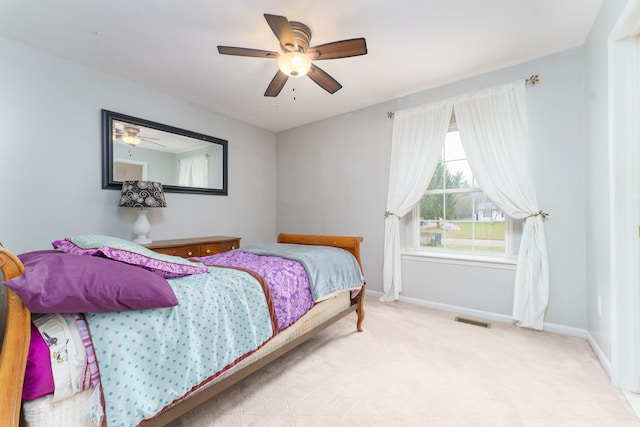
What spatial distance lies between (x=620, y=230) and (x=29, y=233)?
14.7 feet

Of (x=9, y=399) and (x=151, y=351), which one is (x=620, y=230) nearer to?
(x=151, y=351)

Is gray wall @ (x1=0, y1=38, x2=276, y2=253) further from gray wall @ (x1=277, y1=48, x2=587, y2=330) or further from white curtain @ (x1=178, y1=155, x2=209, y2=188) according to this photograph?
gray wall @ (x1=277, y1=48, x2=587, y2=330)

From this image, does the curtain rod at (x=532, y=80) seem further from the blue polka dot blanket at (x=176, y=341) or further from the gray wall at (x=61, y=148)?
the gray wall at (x=61, y=148)

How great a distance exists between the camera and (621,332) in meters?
1.72

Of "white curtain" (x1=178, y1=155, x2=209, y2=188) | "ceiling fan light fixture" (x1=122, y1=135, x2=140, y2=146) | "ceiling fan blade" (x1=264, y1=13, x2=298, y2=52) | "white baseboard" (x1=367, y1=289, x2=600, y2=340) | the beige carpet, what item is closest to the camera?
the beige carpet

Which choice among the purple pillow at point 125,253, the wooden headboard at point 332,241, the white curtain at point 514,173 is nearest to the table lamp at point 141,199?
the purple pillow at point 125,253

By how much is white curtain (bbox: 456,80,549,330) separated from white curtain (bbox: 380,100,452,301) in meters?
0.35

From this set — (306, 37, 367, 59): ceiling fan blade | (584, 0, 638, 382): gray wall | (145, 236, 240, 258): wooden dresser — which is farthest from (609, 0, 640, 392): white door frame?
(145, 236, 240, 258): wooden dresser

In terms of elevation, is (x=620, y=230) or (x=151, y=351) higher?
(x=620, y=230)

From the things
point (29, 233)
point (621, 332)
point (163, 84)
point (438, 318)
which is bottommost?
point (438, 318)

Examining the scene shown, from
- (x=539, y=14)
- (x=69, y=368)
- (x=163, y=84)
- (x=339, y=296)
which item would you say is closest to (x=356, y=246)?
(x=339, y=296)

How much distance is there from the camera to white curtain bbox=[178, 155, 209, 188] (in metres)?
3.51

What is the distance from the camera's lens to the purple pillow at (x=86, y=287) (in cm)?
90

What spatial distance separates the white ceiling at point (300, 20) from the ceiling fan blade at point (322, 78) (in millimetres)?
293
